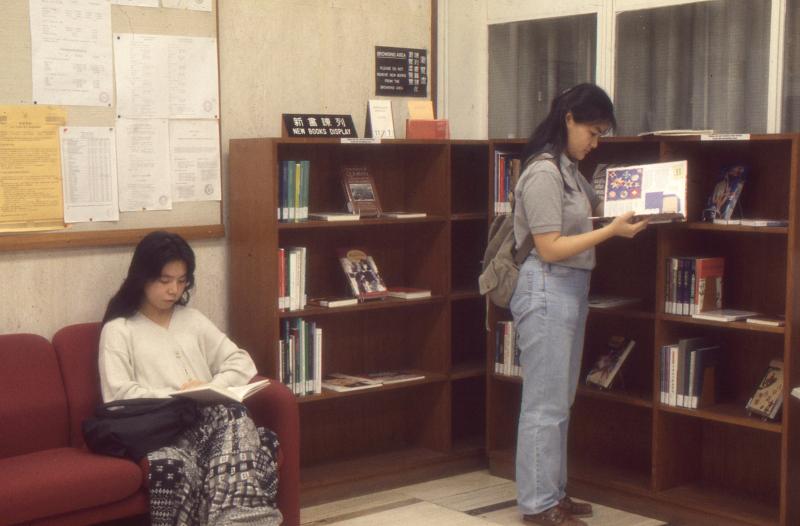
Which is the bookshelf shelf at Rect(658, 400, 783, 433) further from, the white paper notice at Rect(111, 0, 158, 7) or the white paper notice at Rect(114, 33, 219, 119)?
the white paper notice at Rect(111, 0, 158, 7)

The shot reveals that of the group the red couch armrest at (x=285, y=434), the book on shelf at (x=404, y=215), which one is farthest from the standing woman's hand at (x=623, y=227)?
the red couch armrest at (x=285, y=434)

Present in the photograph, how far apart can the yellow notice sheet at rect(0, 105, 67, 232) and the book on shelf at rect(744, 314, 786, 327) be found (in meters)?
2.50

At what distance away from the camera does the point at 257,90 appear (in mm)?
4250

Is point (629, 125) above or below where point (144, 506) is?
above

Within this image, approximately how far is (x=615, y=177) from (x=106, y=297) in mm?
1933

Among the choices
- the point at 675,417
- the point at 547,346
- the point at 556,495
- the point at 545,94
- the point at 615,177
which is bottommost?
the point at 556,495

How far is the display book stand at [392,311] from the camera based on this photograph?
4.16 meters

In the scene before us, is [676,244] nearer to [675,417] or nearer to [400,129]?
[675,417]

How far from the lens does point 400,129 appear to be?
15.8 ft

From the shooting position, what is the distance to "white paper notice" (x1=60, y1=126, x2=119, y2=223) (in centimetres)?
372

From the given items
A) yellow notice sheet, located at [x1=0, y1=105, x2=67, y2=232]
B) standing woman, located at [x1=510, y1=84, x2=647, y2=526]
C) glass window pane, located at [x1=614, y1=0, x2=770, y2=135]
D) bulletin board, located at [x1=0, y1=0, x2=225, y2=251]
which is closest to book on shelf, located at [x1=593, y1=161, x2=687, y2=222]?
standing woman, located at [x1=510, y1=84, x2=647, y2=526]

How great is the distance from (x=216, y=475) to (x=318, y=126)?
1.59 m

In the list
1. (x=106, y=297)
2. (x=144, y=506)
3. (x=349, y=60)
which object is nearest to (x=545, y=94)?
(x=349, y=60)

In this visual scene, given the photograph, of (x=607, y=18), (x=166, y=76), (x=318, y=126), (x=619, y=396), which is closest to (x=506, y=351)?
(x=619, y=396)
